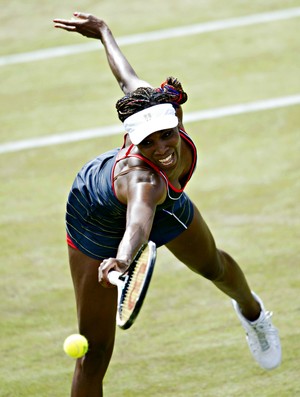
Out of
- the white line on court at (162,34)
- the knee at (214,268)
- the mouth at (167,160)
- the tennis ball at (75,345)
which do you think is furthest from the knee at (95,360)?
the white line on court at (162,34)

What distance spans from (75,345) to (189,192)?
3.96 meters

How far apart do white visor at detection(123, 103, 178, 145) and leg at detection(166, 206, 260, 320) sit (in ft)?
3.45

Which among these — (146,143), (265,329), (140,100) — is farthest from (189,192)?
(146,143)

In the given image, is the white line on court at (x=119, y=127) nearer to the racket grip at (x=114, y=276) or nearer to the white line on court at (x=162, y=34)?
the white line on court at (x=162, y=34)

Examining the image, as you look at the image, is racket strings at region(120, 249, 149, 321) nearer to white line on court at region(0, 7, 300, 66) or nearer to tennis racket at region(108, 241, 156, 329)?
tennis racket at region(108, 241, 156, 329)

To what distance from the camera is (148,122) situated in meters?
5.28

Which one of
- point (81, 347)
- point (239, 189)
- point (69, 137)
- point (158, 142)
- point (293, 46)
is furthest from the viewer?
point (293, 46)

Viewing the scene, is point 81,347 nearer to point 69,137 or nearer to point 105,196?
point 105,196

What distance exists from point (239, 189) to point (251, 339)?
8.95 feet

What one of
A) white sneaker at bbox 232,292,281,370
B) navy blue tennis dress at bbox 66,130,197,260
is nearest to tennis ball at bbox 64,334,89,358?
navy blue tennis dress at bbox 66,130,197,260

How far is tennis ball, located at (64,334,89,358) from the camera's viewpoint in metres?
5.57

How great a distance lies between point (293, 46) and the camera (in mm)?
12148

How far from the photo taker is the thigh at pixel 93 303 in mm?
5836

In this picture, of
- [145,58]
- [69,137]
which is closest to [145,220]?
[69,137]
